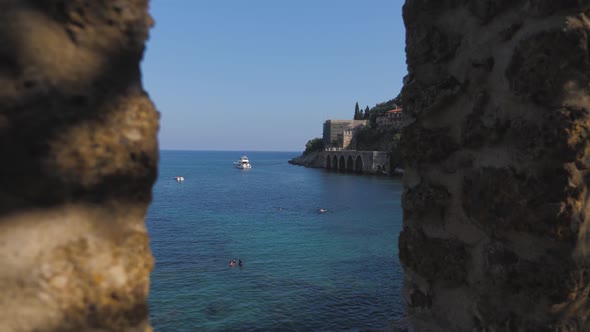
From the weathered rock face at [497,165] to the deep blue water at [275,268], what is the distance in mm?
13368

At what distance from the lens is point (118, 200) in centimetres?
209

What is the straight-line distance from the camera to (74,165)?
6.23ft

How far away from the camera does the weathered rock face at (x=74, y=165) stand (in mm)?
1785

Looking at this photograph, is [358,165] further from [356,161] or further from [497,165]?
[497,165]

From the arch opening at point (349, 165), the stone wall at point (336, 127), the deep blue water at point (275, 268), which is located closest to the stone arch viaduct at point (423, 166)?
the deep blue water at point (275, 268)

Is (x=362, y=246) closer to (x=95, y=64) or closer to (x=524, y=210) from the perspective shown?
(x=524, y=210)

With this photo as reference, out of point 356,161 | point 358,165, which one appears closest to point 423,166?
point 358,165

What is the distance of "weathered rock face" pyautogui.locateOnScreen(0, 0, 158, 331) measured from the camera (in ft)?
5.86

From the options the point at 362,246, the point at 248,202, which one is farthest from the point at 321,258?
the point at 248,202

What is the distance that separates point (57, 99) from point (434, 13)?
13.6 feet

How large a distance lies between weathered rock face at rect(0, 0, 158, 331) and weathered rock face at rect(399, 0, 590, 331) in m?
3.20

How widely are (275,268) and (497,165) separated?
22.6 m

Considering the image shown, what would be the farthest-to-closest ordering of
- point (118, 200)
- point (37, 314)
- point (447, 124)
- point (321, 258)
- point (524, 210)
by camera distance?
1. point (321, 258)
2. point (447, 124)
3. point (524, 210)
4. point (118, 200)
5. point (37, 314)

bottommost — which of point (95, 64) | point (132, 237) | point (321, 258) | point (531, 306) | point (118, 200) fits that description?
point (321, 258)
